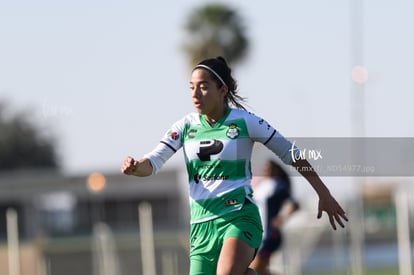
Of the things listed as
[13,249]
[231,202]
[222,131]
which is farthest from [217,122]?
[13,249]

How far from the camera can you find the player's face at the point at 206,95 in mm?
8805

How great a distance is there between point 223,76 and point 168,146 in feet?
2.10

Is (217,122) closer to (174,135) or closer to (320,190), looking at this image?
(174,135)

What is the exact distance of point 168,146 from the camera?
29.5 feet

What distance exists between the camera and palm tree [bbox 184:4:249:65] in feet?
174

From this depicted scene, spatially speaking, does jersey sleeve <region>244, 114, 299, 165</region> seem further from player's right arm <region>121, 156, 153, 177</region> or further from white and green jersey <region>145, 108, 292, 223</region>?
player's right arm <region>121, 156, 153, 177</region>

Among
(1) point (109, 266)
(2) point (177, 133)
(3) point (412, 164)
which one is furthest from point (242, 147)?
(1) point (109, 266)

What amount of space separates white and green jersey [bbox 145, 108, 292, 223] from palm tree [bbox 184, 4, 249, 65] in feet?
144

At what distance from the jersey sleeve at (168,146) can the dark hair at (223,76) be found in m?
0.40

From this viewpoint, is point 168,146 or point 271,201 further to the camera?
point 271,201

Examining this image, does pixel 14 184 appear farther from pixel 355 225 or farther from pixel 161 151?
pixel 161 151

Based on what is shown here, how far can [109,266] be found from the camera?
939 inches

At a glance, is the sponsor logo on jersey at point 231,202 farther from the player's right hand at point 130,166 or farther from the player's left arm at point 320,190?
the player's right hand at point 130,166

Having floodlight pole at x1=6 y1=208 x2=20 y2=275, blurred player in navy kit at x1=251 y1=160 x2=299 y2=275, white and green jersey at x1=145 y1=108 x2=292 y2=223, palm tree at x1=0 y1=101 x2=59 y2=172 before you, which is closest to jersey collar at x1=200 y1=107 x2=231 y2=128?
white and green jersey at x1=145 y1=108 x2=292 y2=223
